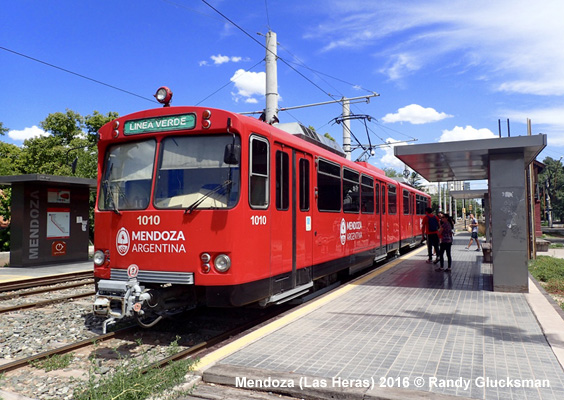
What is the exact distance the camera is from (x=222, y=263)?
5.39 m

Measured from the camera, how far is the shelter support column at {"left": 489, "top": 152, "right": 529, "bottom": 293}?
28.4ft

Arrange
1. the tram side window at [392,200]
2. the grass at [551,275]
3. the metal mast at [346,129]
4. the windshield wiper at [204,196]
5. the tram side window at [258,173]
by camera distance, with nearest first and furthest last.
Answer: the windshield wiper at [204,196] < the tram side window at [258,173] < the grass at [551,275] < the tram side window at [392,200] < the metal mast at [346,129]

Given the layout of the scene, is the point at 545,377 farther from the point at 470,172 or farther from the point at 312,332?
the point at 470,172

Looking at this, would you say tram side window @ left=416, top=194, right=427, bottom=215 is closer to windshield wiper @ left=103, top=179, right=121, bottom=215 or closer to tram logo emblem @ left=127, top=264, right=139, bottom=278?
windshield wiper @ left=103, top=179, right=121, bottom=215

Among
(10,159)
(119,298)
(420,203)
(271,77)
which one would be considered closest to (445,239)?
Answer: (271,77)

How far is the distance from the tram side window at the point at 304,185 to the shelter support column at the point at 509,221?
4.13 metres

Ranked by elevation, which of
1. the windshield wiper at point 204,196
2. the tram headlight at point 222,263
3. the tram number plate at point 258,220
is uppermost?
the windshield wiper at point 204,196

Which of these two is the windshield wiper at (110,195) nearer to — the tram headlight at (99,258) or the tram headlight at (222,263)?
the tram headlight at (99,258)

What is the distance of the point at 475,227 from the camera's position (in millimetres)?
19250

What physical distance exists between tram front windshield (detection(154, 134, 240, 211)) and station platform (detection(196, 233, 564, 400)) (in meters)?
1.84

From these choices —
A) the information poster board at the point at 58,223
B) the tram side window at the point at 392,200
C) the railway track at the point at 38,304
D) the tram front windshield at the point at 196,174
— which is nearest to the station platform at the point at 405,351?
the tram front windshield at the point at 196,174

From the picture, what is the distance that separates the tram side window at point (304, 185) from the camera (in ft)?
23.9

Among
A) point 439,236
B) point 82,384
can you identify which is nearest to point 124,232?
point 82,384

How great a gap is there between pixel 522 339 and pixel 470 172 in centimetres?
1001
